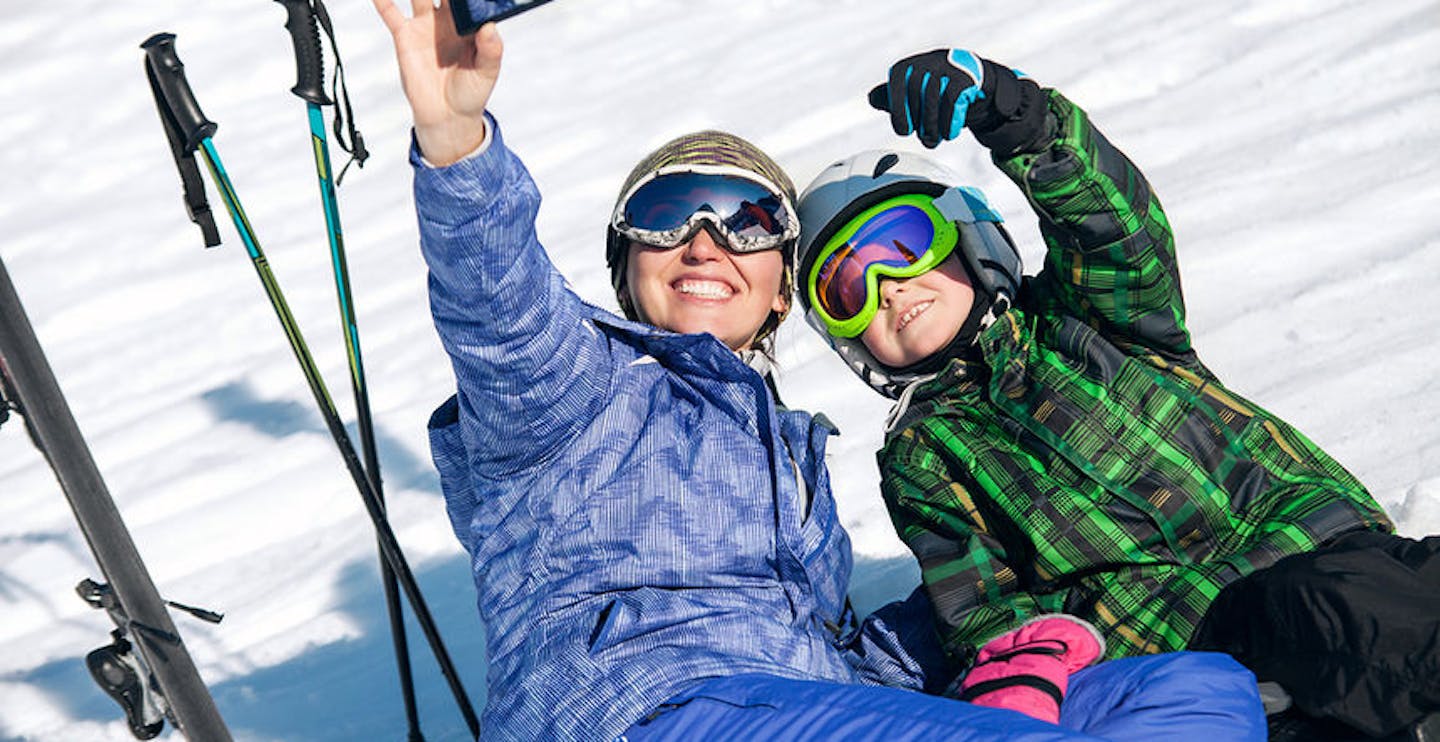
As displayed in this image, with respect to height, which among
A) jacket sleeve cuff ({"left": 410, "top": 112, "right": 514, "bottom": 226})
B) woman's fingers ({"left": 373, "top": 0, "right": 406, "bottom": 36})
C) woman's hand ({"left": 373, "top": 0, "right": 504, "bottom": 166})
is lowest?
jacket sleeve cuff ({"left": 410, "top": 112, "right": 514, "bottom": 226})

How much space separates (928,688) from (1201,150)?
147 inches

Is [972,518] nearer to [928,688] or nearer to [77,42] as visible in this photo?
[928,688]

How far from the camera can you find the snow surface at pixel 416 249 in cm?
414

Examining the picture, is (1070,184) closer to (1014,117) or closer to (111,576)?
(1014,117)

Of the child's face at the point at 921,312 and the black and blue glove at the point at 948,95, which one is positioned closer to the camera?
the black and blue glove at the point at 948,95

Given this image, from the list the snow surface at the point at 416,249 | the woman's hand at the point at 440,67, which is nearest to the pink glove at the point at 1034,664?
the snow surface at the point at 416,249

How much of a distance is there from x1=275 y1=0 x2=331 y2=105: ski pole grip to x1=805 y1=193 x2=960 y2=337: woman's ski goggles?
1.08 meters

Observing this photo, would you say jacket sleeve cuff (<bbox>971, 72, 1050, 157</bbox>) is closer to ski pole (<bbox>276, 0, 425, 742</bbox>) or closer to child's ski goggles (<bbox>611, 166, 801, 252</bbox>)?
child's ski goggles (<bbox>611, 166, 801, 252</bbox>)

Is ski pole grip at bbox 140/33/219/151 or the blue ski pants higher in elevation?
ski pole grip at bbox 140/33/219/151

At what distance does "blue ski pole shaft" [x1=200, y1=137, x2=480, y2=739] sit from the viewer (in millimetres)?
2695

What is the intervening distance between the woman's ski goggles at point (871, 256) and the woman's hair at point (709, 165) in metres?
0.09

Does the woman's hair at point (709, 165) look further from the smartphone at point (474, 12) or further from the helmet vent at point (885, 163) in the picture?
the smartphone at point (474, 12)

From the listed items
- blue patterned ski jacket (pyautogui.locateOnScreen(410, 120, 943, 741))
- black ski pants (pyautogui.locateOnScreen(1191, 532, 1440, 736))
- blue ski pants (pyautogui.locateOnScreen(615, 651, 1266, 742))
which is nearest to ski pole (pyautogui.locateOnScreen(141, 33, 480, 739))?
blue patterned ski jacket (pyautogui.locateOnScreen(410, 120, 943, 741))

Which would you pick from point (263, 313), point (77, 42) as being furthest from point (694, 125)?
point (77, 42)
